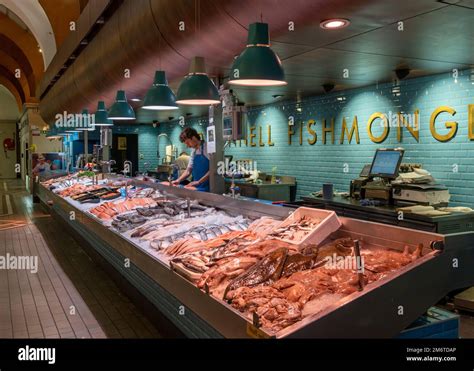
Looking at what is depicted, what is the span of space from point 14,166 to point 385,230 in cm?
3594

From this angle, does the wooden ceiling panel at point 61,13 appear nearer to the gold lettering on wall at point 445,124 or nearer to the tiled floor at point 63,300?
the tiled floor at point 63,300

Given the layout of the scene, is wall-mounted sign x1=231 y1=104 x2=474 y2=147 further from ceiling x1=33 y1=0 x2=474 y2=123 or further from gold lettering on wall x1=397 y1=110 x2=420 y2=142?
ceiling x1=33 y1=0 x2=474 y2=123

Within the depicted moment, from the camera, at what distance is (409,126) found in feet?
23.8

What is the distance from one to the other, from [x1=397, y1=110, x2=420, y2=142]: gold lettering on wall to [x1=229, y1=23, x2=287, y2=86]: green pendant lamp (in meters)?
4.51

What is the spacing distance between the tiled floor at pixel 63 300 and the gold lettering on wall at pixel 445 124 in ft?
15.7

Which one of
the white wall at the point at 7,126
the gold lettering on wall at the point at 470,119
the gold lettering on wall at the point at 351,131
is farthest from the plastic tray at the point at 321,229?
the white wall at the point at 7,126

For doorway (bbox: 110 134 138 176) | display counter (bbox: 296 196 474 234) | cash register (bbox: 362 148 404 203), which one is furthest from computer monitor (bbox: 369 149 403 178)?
doorway (bbox: 110 134 138 176)

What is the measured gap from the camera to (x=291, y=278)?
267cm

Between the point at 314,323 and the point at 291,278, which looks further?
the point at 291,278

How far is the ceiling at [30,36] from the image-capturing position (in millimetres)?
12562

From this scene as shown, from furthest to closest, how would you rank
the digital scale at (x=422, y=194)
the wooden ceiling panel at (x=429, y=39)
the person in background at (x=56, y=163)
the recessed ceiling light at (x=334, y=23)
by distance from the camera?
the person in background at (x=56, y=163) < the digital scale at (x=422, y=194) < the wooden ceiling panel at (x=429, y=39) < the recessed ceiling light at (x=334, y=23)

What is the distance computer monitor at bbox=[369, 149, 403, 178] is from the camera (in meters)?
6.17
